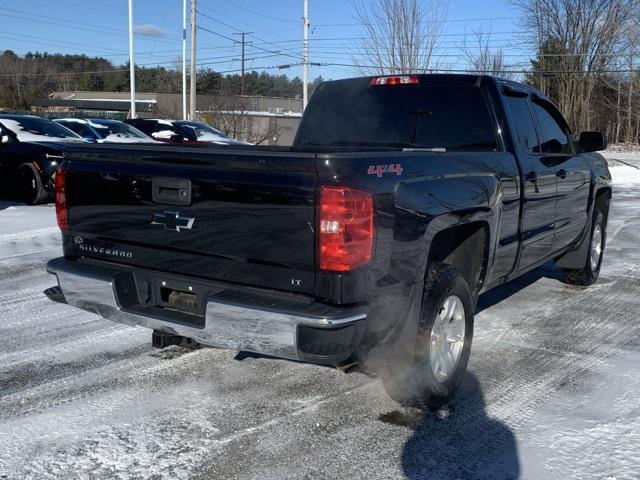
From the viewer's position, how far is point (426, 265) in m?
3.73

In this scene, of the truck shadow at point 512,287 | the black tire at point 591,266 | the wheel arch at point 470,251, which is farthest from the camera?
the black tire at point 591,266

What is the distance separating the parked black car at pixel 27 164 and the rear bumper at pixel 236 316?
8481mm

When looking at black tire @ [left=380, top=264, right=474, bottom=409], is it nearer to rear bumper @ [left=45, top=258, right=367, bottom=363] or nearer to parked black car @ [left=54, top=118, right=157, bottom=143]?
rear bumper @ [left=45, top=258, right=367, bottom=363]

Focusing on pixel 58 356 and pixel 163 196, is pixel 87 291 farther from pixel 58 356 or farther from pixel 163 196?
pixel 58 356

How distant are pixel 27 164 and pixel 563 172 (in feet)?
30.5

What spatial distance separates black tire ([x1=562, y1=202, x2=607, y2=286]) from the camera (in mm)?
6973

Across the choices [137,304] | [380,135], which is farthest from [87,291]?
[380,135]

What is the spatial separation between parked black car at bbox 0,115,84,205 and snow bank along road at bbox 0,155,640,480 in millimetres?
6390

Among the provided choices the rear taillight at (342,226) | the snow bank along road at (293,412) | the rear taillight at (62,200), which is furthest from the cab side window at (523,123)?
the rear taillight at (62,200)

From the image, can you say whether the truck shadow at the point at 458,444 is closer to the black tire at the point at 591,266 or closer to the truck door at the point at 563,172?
the truck door at the point at 563,172

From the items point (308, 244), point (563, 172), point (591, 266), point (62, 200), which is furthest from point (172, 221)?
point (591, 266)

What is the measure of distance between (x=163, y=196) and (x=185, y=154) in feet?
0.86

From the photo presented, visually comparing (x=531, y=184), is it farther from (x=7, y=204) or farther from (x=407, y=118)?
(x=7, y=204)

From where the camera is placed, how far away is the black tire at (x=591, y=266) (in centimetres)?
697
